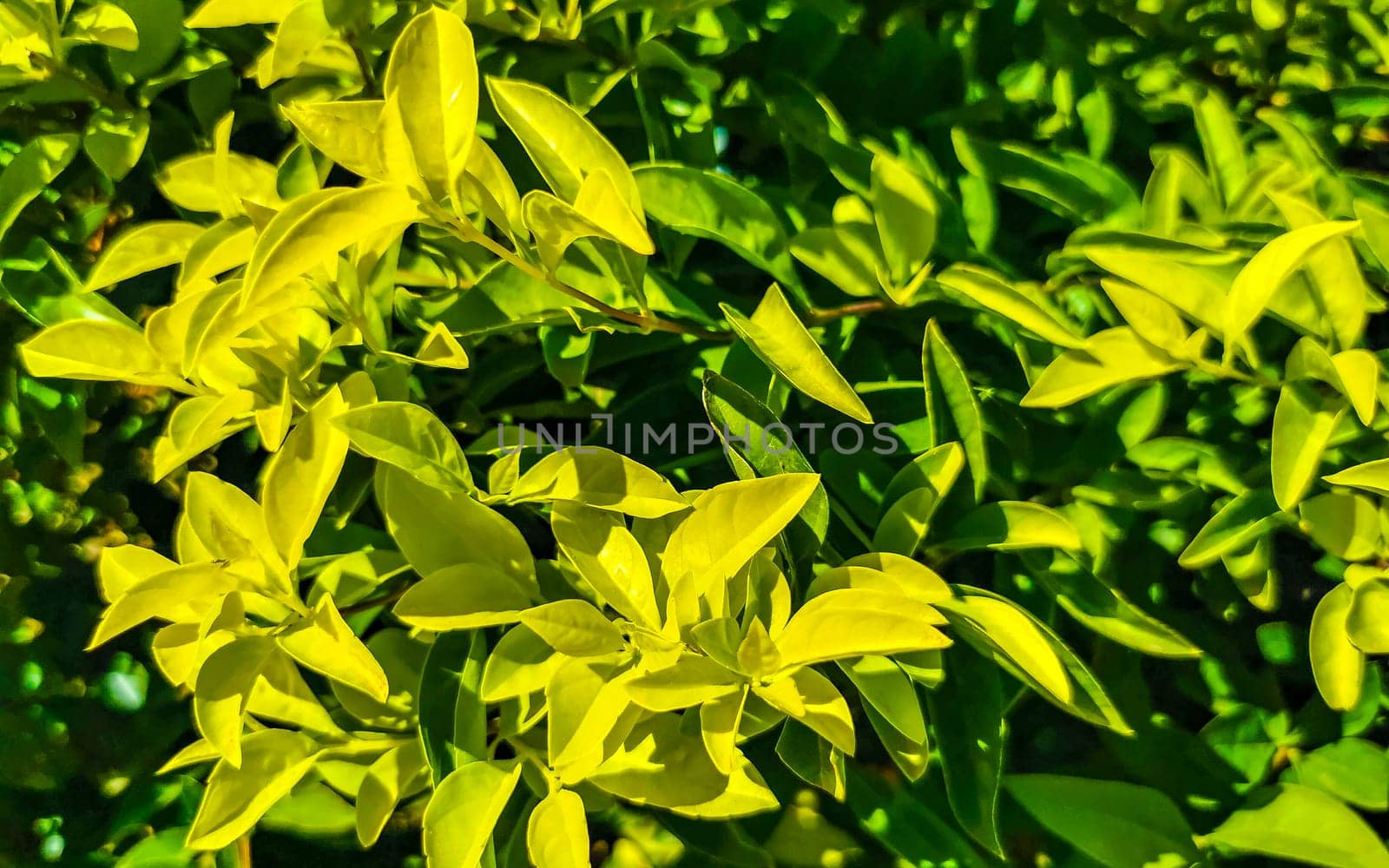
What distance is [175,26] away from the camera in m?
0.87

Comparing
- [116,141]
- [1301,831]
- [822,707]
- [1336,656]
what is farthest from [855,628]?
[116,141]

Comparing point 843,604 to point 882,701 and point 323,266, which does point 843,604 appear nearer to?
point 882,701

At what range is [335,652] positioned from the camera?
0.65m

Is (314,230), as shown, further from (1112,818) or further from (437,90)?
(1112,818)

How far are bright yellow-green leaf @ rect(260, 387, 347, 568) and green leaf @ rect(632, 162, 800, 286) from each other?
0.30 metres

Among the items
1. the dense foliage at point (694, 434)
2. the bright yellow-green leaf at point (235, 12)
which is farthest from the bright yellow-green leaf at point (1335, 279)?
the bright yellow-green leaf at point (235, 12)

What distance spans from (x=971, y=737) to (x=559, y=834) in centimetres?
34

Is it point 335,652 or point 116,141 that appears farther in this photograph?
point 116,141

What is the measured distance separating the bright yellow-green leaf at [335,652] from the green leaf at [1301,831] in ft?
2.49

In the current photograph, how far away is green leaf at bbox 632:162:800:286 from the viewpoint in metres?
0.76

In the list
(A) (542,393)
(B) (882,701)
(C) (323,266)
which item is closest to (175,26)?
(C) (323,266)

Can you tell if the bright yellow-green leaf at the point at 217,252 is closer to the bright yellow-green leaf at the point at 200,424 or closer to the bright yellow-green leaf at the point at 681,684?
the bright yellow-green leaf at the point at 200,424

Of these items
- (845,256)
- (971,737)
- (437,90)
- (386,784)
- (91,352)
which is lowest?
(386,784)

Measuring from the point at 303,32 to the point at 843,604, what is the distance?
58 cm
